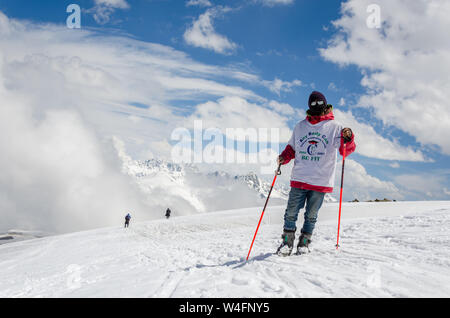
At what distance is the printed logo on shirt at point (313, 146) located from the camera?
16.3 feet

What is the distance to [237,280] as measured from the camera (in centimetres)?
347

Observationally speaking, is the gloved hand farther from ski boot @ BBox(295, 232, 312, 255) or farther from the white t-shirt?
ski boot @ BBox(295, 232, 312, 255)

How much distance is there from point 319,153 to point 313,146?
18 centimetres

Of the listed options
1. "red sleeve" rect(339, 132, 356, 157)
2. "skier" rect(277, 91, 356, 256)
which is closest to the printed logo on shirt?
"skier" rect(277, 91, 356, 256)

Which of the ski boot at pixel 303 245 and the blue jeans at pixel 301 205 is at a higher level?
the blue jeans at pixel 301 205

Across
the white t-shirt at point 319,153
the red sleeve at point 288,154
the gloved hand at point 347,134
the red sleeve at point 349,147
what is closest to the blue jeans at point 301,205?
the white t-shirt at point 319,153

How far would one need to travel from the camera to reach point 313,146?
16.6 feet

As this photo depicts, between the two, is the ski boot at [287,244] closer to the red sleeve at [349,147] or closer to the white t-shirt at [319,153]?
the white t-shirt at [319,153]

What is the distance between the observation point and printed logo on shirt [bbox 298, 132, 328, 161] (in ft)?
16.3

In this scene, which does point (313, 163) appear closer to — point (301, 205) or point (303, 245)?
point (301, 205)
